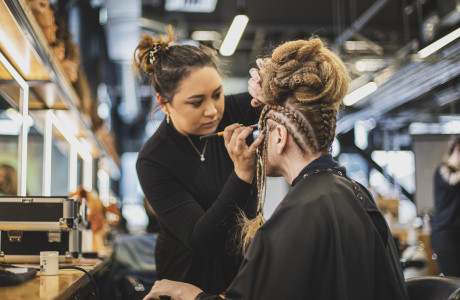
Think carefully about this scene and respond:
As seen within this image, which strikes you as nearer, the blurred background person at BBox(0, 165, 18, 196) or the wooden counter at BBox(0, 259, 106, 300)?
the wooden counter at BBox(0, 259, 106, 300)

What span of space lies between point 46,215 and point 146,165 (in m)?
0.56

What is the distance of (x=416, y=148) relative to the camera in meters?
7.16

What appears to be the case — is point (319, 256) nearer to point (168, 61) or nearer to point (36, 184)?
point (168, 61)

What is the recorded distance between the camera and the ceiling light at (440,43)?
5821mm

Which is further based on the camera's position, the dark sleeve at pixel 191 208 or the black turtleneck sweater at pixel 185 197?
the black turtleneck sweater at pixel 185 197

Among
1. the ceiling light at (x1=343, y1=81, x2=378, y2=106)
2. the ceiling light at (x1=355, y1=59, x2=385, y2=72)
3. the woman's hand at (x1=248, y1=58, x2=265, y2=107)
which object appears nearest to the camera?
the woman's hand at (x1=248, y1=58, x2=265, y2=107)

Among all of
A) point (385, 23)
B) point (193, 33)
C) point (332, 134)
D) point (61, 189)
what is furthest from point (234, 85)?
point (332, 134)

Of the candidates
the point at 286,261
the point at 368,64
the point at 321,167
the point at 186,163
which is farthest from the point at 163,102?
the point at 368,64

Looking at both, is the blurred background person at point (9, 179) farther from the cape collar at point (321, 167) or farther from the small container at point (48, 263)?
the cape collar at point (321, 167)

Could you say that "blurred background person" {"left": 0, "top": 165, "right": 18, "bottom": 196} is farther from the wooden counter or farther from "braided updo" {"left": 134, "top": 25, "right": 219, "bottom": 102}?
"braided updo" {"left": 134, "top": 25, "right": 219, "bottom": 102}

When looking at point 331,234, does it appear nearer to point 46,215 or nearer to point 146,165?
point 146,165

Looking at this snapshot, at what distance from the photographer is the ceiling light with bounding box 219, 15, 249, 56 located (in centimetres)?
532

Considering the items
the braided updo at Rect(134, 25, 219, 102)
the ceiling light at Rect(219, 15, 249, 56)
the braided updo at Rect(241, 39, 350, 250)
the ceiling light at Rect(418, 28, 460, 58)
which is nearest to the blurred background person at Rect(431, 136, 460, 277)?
the ceiling light at Rect(418, 28, 460, 58)

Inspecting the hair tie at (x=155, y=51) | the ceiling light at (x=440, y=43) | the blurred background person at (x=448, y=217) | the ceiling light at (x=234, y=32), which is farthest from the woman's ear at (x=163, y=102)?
the ceiling light at (x=440, y=43)
